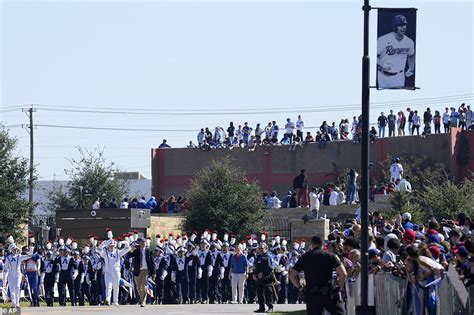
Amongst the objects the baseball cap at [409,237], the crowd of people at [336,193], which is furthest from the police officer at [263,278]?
the crowd of people at [336,193]

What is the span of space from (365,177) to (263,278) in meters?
11.9

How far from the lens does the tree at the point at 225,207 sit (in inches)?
2067

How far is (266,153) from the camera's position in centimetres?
7100

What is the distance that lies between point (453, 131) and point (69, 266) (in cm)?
2934

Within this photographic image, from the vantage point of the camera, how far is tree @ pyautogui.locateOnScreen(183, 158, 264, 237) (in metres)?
52.5

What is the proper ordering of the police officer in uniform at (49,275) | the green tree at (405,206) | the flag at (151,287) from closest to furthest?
the flag at (151,287) → the police officer in uniform at (49,275) → the green tree at (405,206)

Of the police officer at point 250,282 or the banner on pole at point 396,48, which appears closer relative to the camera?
the banner on pole at point 396,48

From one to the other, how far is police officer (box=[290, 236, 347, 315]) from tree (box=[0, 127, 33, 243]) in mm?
30356

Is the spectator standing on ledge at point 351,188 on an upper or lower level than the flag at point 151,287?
upper

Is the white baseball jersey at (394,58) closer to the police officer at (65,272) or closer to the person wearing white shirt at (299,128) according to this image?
the police officer at (65,272)

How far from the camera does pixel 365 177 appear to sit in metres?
21.2

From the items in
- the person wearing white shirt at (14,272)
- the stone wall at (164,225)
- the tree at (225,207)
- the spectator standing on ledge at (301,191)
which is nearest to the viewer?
the person wearing white shirt at (14,272)

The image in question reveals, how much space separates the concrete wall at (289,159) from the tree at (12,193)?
20.7 m

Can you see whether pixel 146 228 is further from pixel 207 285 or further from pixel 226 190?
pixel 207 285
